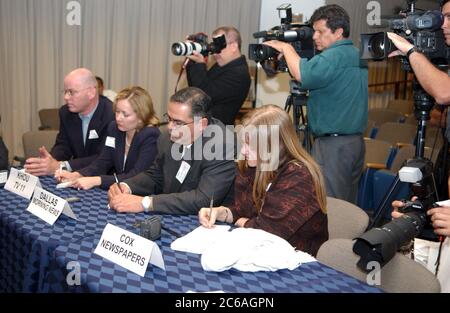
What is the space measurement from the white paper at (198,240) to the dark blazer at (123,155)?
0.90 metres

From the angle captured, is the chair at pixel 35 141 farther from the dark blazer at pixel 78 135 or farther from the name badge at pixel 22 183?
the name badge at pixel 22 183

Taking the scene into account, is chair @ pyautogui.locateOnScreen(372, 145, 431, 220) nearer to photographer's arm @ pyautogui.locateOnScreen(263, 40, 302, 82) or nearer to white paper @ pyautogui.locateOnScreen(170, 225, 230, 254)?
photographer's arm @ pyautogui.locateOnScreen(263, 40, 302, 82)

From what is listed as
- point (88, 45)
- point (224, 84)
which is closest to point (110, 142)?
point (224, 84)

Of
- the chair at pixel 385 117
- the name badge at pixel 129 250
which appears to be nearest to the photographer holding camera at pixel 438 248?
the name badge at pixel 129 250

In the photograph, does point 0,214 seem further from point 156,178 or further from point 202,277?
point 202,277

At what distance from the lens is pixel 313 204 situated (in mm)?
1997

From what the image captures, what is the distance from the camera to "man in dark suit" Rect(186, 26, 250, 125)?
371 cm

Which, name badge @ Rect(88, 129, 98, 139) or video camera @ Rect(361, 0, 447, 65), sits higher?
video camera @ Rect(361, 0, 447, 65)

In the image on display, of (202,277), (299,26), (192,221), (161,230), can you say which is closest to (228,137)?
(192,221)

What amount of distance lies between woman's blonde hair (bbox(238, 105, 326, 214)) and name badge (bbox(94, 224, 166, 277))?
666mm

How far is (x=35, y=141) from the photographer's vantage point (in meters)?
3.66

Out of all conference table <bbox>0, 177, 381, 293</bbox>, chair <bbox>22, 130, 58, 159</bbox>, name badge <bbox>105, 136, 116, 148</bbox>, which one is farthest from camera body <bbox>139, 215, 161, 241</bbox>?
chair <bbox>22, 130, 58, 159</bbox>

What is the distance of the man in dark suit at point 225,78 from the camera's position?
3715 mm
